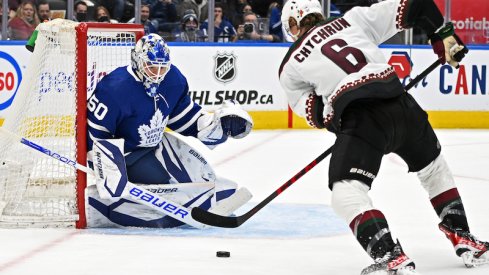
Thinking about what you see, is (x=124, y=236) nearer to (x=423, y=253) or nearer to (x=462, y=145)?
(x=423, y=253)

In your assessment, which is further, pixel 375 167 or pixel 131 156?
pixel 131 156

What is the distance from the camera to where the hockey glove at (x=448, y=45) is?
3.67m

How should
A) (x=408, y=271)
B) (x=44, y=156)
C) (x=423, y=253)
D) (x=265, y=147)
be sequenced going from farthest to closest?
(x=265, y=147) → (x=44, y=156) → (x=423, y=253) → (x=408, y=271)

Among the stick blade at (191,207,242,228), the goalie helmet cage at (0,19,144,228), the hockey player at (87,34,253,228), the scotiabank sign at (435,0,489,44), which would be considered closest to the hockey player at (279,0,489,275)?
the stick blade at (191,207,242,228)

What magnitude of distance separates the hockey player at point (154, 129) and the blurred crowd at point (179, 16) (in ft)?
11.7

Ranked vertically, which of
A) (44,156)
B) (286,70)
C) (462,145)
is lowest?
(462,145)

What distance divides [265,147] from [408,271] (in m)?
4.20

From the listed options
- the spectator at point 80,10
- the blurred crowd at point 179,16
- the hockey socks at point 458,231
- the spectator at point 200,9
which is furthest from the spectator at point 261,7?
the hockey socks at point 458,231

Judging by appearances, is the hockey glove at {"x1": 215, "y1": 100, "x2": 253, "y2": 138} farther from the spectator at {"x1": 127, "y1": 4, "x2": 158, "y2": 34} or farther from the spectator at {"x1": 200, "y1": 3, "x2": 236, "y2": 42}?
the spectator at {"x1": 200, "y1": 3, "x2": 236, "y2": 42}

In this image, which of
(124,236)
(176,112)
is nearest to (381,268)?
(124,236)

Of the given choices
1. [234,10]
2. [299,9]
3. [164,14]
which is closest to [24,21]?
[164,14]

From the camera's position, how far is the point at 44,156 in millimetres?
4559

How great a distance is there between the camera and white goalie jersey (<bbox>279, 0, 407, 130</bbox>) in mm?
3430

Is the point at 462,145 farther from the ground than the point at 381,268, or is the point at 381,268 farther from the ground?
the point at 381,268
